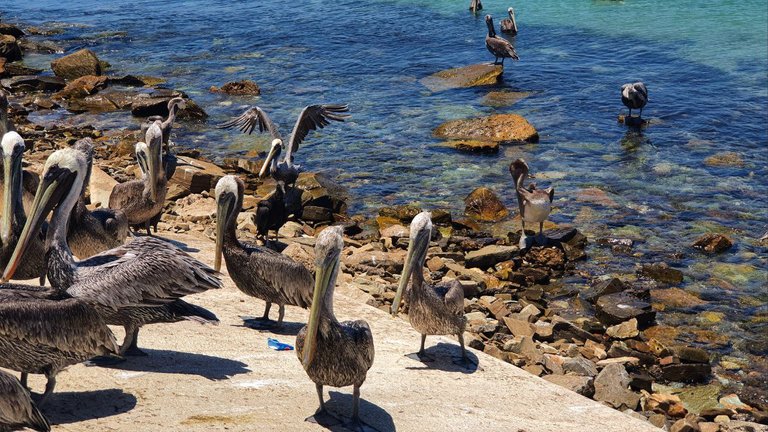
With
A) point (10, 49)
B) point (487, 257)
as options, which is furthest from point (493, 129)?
point (10, 49)

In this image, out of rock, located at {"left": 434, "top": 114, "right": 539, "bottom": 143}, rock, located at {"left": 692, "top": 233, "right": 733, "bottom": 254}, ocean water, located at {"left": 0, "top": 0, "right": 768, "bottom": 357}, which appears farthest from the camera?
rock, located at {"left": 434, "top": 114, "right": 539, "bottom": 143}

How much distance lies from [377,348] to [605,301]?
3978 millimetres

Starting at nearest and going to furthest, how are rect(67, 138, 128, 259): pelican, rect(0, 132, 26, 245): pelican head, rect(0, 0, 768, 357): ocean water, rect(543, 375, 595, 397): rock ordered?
rect(0, 132, 26, 245): pelican head
rect(543, 375, 595, 397): rock
rect(67, 138, 128, 259): pelican
rect(0, 0, 768, 357): ocean water

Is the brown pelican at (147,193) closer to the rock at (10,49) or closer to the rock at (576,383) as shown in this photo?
the rock at (576,383)

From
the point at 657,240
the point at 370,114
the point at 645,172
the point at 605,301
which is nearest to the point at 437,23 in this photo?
the point at 370,114

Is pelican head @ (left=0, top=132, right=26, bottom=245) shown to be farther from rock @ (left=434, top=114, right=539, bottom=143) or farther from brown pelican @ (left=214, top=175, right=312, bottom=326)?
rock @ (left=434, top=114, right=539, bottom=143)

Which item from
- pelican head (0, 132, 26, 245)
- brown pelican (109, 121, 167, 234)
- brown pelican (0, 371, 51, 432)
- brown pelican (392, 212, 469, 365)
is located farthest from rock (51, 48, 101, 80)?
brown pelican (0, 371, 51, 432)

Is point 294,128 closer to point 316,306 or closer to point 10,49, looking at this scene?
point 316,306

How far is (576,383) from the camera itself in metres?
8.25

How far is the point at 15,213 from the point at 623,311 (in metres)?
6.81

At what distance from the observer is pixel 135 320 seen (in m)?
6.50

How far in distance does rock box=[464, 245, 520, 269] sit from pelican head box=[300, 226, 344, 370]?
250 inches

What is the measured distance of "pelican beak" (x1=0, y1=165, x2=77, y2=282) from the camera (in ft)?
20.5

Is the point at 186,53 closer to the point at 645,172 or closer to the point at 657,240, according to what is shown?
the point at 645,172
